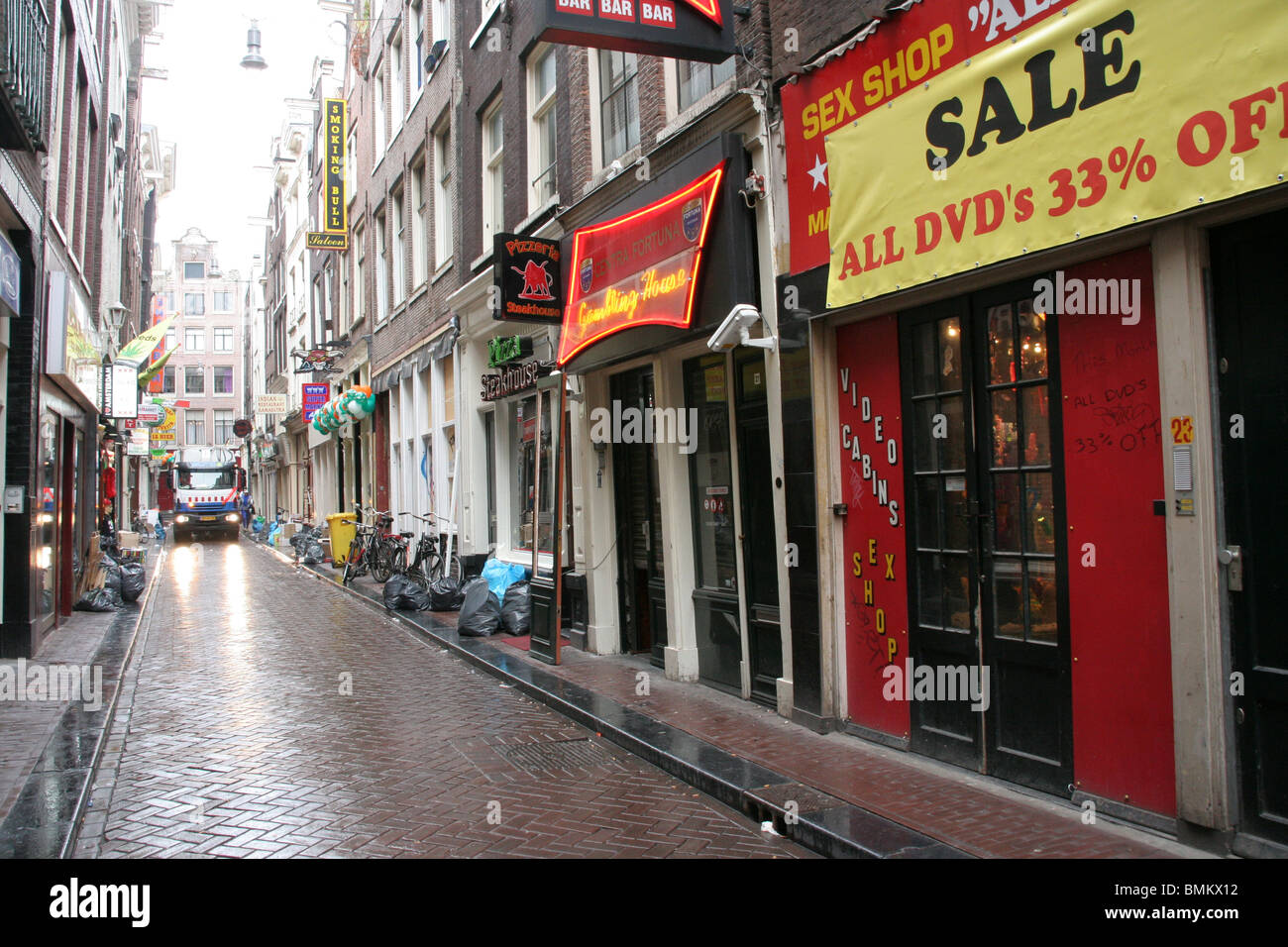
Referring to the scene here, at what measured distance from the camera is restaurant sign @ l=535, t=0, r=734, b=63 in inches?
235

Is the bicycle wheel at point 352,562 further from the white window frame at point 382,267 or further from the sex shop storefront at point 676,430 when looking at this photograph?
the sex shop storefront at point 676,430

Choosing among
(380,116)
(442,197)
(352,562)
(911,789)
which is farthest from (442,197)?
(911,789)

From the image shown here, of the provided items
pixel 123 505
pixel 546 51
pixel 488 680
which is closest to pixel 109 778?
pixel 488 680

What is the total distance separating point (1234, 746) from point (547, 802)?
3.37 metres

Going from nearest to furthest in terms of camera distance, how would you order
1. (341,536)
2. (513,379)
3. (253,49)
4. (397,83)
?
(513,379)
(397,83)
(341,536)
(253,49)

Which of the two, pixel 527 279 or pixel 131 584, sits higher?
pixel 527 279

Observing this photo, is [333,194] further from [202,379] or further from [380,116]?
[202,379]

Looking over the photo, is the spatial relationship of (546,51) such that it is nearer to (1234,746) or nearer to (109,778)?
(109,778)

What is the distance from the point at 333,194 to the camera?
2278 cm

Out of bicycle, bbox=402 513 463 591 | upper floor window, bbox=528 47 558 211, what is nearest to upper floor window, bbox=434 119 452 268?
upper floor window, bbox=528 47 558 211

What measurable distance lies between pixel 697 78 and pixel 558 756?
224 inches

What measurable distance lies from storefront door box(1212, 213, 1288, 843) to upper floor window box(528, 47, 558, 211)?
864 cm

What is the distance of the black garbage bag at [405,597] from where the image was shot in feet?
44.1
